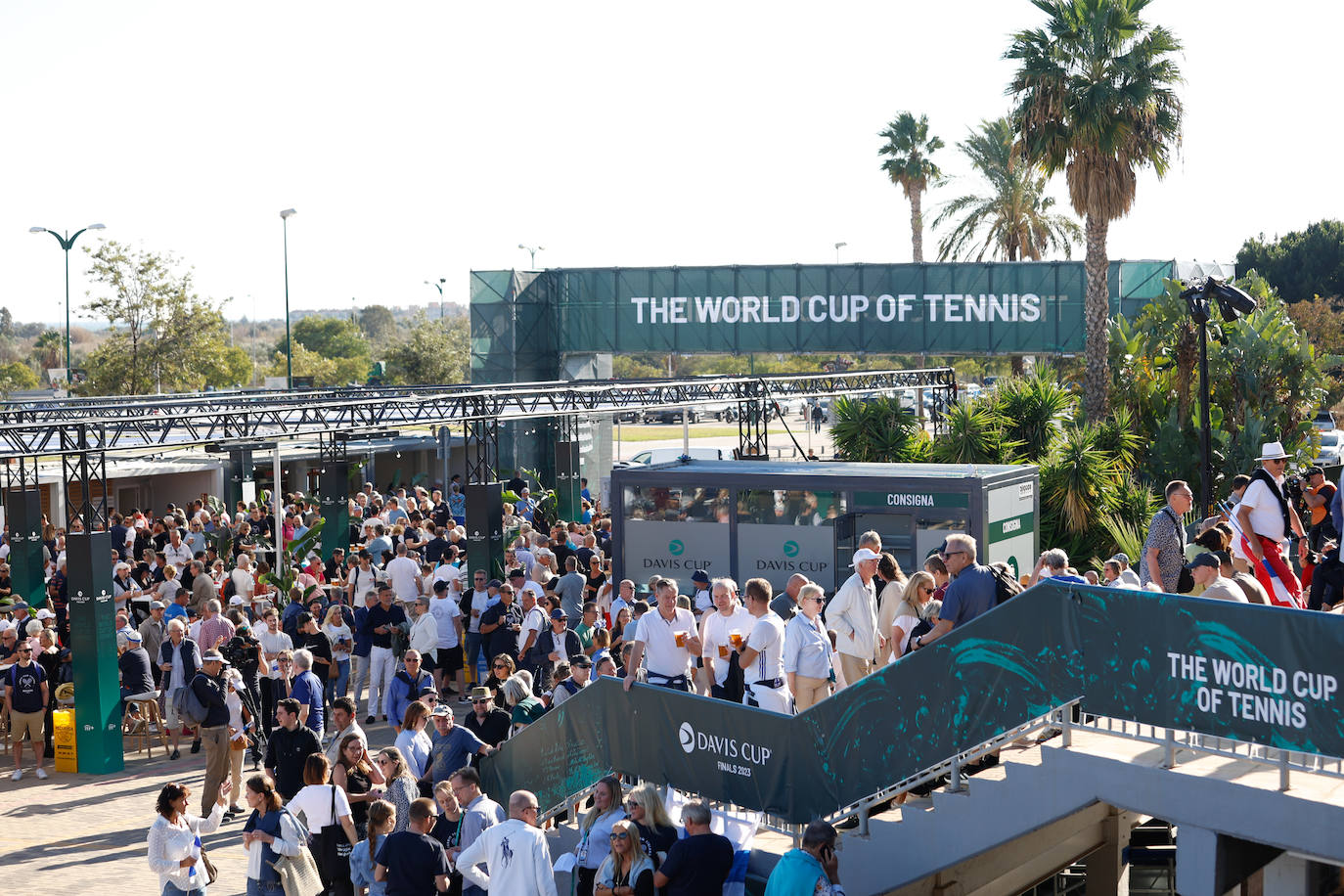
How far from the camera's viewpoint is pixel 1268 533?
995cm

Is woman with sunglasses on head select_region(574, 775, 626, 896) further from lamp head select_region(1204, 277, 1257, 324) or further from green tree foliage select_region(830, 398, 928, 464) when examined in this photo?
green tree foliage select_region(830, 398, 928, 464)

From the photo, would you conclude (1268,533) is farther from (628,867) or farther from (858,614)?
(628,867)

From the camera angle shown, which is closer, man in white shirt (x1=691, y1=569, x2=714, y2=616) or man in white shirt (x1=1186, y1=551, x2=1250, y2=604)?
man in white shirt (x1=1186, y1=551, x2=1250, y2=604)

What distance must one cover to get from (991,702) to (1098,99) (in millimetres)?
20467

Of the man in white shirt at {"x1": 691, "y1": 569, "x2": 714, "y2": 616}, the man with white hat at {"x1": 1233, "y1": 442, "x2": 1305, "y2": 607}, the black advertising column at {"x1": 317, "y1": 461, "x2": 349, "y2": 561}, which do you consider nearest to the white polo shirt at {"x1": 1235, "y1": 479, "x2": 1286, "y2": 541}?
the man with white hat at {"x1": 1233, "y1": 442, "x2": 1305, "y2": 607}

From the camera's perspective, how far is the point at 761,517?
18172mm

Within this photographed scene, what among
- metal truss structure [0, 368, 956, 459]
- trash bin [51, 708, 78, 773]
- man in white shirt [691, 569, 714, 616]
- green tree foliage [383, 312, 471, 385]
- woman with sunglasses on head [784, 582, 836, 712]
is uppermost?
green tree foliage [383, 312, 471, 385]

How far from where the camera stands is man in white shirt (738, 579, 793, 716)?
960cm

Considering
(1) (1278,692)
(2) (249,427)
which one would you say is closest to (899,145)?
(2) (249,427)

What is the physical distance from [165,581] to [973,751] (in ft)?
43.7

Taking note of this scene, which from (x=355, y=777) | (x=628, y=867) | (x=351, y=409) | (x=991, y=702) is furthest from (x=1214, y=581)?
(x=351, y=409)

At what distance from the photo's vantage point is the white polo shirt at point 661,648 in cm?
1061

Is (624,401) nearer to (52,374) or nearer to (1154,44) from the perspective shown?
(1154,44)

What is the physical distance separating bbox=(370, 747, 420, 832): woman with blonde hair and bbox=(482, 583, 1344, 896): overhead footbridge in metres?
1.66
